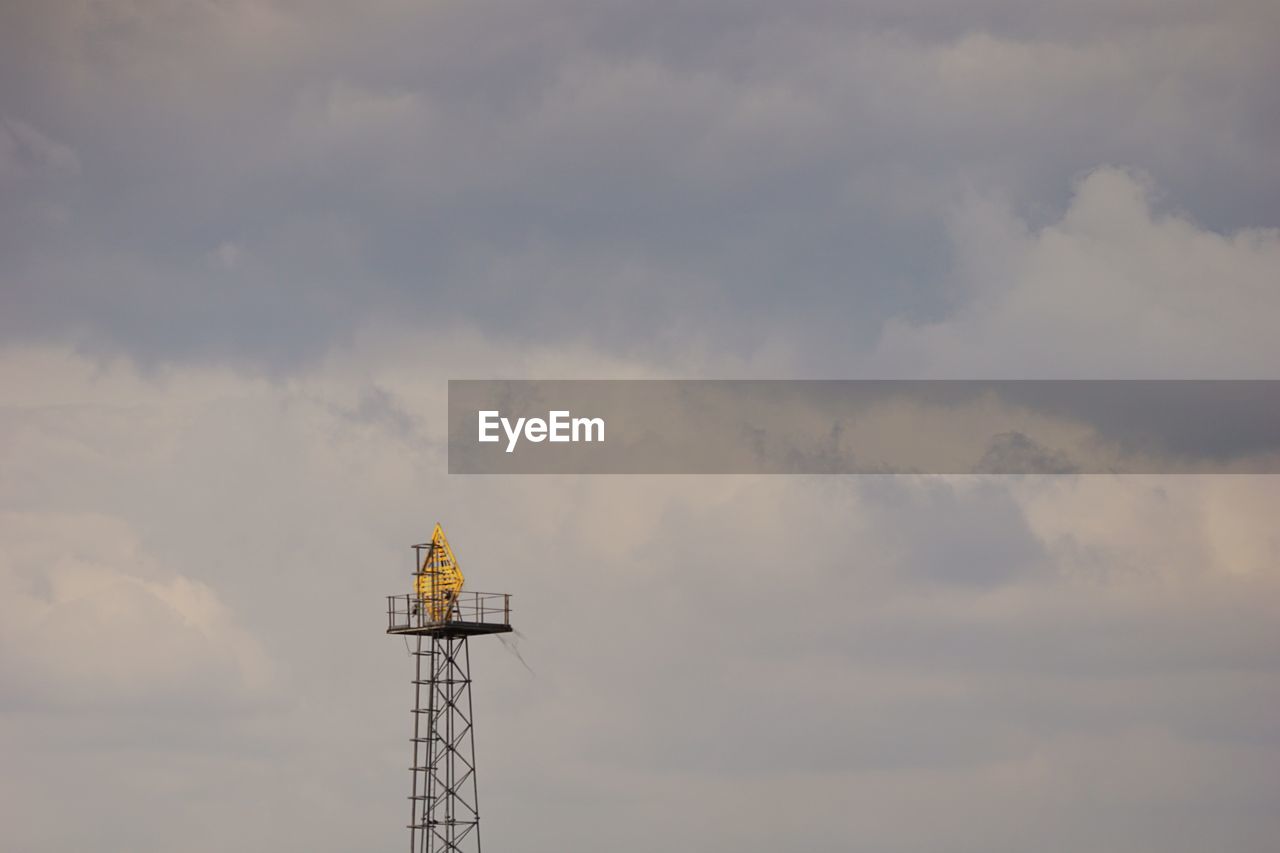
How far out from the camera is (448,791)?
4759 inches

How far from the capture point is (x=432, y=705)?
121 m

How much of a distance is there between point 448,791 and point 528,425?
23.5m

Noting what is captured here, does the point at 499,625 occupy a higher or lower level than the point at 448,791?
higher

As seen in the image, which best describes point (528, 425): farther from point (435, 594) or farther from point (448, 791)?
point (448, 791)

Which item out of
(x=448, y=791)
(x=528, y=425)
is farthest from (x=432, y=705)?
(x=528, y=425)

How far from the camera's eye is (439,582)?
11881cm

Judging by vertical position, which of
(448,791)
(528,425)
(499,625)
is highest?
(528,425)

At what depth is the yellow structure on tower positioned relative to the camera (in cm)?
11825

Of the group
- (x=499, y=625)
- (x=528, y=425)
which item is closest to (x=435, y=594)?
(x=499, y=625)

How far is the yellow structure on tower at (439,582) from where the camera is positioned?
11825 cm

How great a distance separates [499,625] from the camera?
389ft

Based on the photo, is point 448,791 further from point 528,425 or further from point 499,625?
point 528,425

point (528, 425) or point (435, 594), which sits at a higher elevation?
point (528, 425)

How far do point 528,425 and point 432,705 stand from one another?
743 inches
